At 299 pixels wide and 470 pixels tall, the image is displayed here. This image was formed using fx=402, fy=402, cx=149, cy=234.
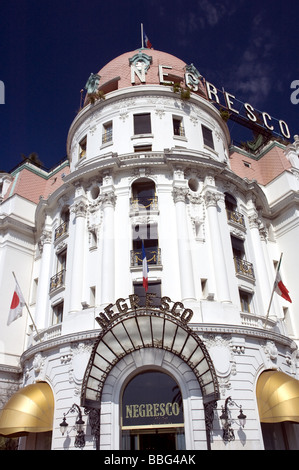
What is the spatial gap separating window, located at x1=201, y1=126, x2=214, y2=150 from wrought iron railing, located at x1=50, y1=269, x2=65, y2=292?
1406 centimetres

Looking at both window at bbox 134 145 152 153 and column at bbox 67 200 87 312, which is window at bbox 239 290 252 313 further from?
window at bbox 134 145 152 153

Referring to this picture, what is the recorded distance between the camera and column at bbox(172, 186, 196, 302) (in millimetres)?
21594

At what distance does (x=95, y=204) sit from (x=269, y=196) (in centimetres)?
1547

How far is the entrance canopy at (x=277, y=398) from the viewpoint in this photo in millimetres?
18094

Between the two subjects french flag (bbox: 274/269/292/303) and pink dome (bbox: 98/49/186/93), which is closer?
french flag (bbox: 274/269/292/303)

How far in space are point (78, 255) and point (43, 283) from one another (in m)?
4.35

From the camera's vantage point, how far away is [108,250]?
2312 cm

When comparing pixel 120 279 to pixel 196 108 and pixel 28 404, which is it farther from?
pixel 196 108

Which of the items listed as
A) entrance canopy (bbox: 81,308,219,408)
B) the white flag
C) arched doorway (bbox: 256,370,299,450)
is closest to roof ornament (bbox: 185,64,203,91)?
entrance canopy (bbox: 81,308,219,408)

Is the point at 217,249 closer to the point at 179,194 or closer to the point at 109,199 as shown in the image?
the point at 179,194

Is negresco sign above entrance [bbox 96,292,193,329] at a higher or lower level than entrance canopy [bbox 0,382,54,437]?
higher

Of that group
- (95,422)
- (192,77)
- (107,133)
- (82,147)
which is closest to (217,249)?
(95,422)

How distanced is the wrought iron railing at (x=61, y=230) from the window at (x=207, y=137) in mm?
11832
